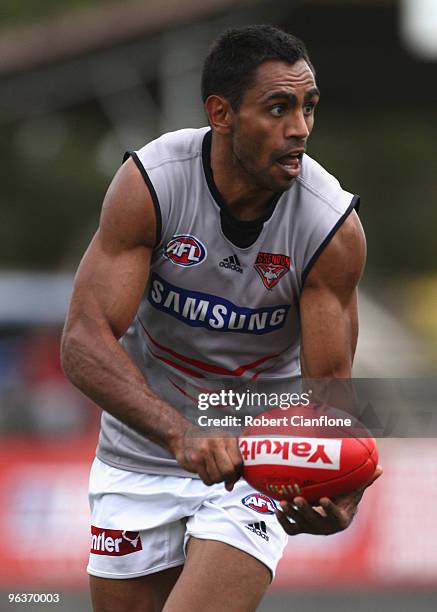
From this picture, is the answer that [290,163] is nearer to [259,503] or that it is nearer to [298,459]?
[298,459]

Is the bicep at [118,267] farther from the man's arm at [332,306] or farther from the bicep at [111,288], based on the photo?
the man's arm at [332,306]

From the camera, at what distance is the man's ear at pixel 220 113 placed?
16.0 ft

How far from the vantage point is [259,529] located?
16.0 ft

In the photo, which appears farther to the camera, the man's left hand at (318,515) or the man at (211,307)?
the man at (211,307)

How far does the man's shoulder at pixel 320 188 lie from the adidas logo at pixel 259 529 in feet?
3.91

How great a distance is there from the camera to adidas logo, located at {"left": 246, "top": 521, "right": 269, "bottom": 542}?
485 cm

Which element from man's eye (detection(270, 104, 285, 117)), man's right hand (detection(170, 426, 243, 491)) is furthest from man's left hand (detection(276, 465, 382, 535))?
man's eye (detection(270, 104, 285, 117))

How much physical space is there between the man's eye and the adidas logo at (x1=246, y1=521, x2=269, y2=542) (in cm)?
148

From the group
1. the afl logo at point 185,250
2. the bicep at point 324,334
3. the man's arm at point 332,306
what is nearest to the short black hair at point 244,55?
the afl logo at point 185,250

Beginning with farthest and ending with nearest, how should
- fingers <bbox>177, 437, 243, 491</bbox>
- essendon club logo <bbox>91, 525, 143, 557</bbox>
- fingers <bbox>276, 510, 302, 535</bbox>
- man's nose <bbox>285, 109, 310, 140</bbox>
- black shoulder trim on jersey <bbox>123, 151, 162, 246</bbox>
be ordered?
essendon club logo <bbox>91, 525, 143, 557</bbox> → black shoulder trim on jersey <bbox>123, 151, 162, 246</bbox> → man's nose <bbox>285, 109, 310, 140</bbox> → fingers <bbox>276, 510, 302, 535</bbox> → fingers <bbox>177, 437, 243, 491</bbox>

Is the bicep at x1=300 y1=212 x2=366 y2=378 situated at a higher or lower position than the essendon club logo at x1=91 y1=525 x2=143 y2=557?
higher

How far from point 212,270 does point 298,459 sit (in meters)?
0.87

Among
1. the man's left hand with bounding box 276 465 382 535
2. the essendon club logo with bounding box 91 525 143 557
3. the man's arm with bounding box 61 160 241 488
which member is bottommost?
the essendon club logo with bounding box 91 525 143 557

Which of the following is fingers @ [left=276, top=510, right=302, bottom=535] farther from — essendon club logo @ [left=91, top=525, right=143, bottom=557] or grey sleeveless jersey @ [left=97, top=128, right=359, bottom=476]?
essendon club logo @ [left=91, top=525, right=143, bottom=557]
